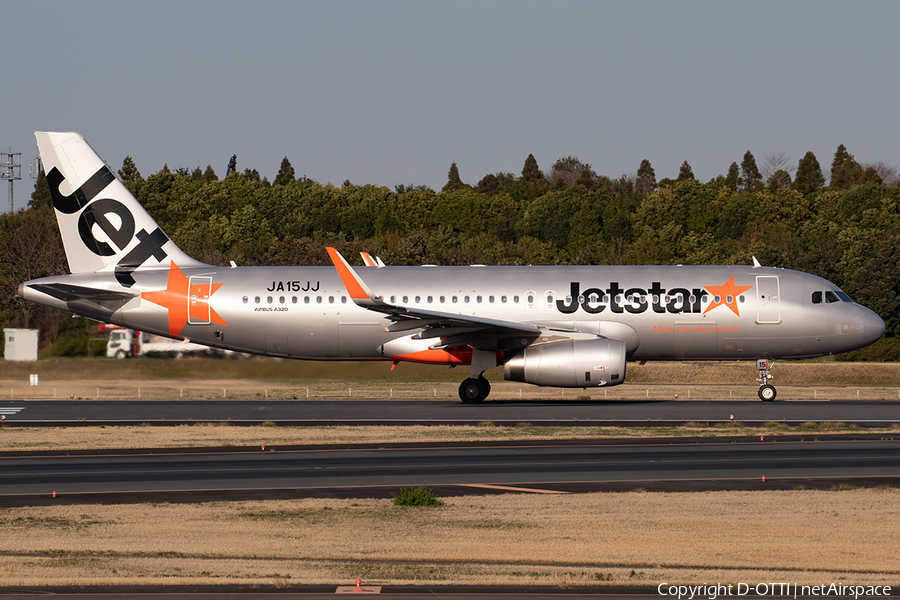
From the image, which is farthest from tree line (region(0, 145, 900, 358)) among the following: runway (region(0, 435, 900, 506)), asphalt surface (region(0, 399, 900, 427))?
runway (region(0, 435, 900, 506))

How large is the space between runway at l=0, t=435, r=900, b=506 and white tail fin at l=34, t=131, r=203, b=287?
47.2ft

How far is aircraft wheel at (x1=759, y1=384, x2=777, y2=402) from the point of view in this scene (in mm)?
34500

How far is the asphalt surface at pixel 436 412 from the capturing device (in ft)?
Answer: 94.4

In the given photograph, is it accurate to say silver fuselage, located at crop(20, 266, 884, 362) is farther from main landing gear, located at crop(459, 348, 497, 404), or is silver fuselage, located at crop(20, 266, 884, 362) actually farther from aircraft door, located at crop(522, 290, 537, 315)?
main landing gear, located at crop(459, 348, 497, 404)

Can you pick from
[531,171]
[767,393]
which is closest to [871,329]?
[767,393]

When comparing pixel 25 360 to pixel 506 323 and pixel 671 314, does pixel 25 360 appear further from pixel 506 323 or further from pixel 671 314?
pixel 671 314

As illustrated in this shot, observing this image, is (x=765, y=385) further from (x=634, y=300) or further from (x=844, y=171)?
(x=844, y=171)

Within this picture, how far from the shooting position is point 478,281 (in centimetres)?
3447

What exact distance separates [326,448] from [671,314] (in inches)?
595

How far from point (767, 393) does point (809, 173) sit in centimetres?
12256

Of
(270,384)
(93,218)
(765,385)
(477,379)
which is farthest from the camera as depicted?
(270,384)

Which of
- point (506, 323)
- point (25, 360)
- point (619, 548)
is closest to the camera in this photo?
point (619, 548)

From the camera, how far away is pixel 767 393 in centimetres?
3459

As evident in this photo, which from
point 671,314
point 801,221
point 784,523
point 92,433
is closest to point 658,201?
point 801,221
